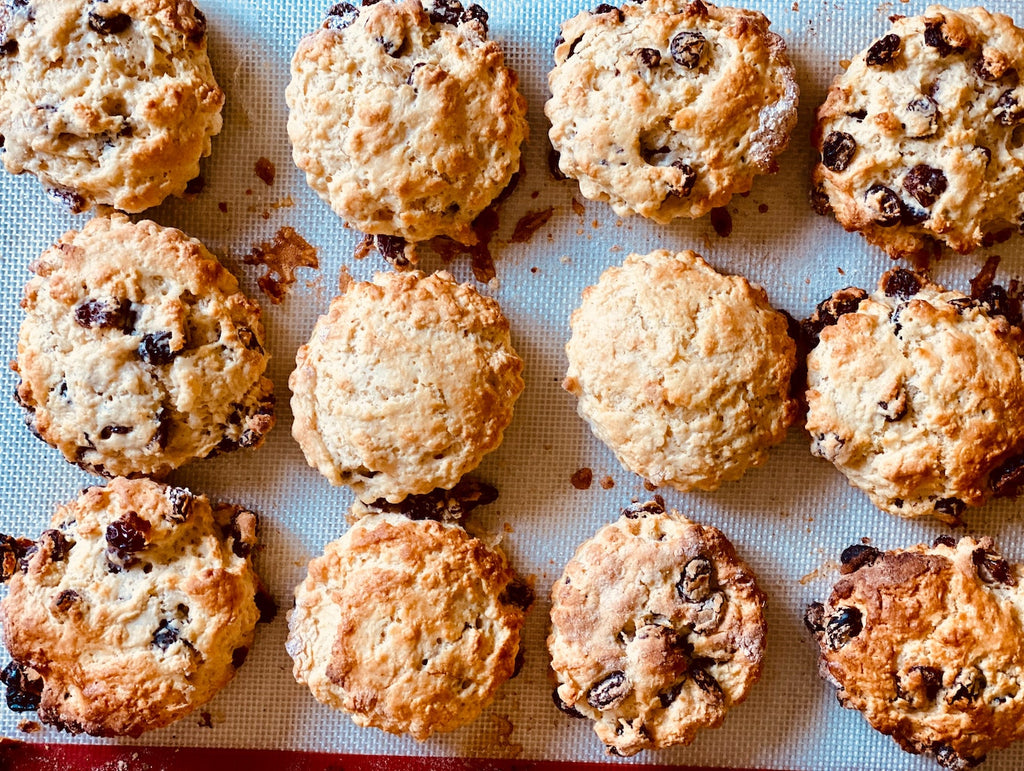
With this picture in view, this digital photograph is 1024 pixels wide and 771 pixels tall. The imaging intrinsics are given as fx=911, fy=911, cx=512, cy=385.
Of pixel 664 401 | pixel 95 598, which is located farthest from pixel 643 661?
pixel 95 598

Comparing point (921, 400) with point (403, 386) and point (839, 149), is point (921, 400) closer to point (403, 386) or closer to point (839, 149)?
point (839, 149)

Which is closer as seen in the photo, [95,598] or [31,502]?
[95,598]

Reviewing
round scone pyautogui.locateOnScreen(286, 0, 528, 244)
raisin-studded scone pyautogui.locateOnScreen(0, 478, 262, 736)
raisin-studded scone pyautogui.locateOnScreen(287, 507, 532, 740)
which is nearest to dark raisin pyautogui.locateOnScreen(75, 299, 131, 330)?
raisin-studded scone pyautogui.locateOnScreen(0, 478, 262, 736)

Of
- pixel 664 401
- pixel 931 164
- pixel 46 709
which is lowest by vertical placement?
pixel 46 709

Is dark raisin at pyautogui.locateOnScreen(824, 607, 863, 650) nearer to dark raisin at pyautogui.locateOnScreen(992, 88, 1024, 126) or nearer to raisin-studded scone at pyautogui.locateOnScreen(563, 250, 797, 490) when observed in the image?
raisin-studded scone at pyautogui.locateOnScreen(563, 250, 797, 490)

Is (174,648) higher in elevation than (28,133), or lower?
A: lower

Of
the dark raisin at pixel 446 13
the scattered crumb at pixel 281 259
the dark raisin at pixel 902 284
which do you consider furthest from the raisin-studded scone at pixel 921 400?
the scattered crumb at pixel 281 259

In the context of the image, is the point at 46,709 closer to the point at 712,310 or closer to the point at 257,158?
the point at 257,158
